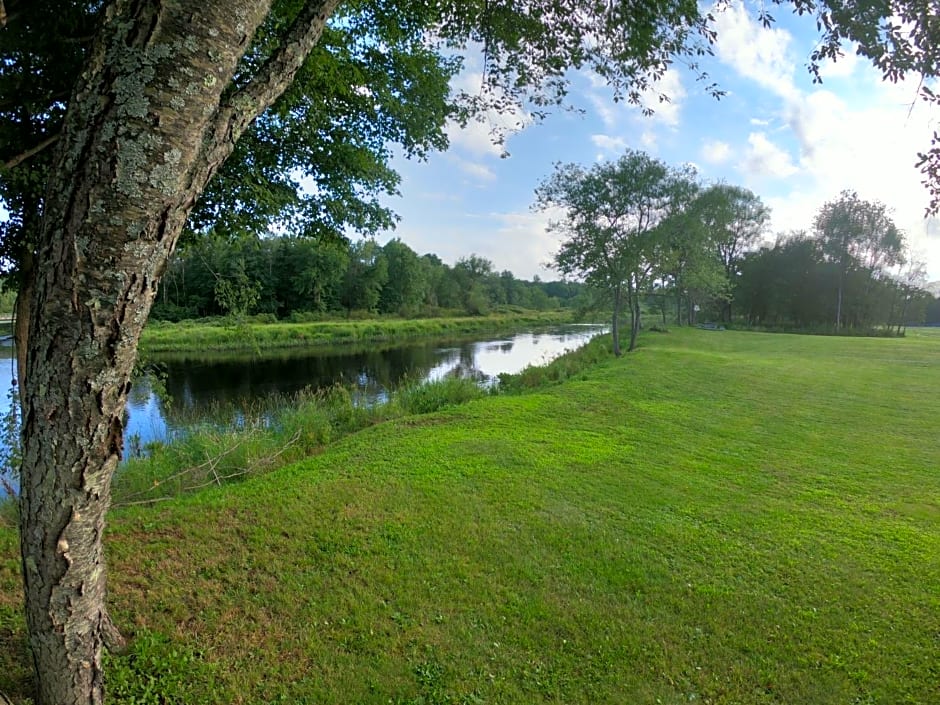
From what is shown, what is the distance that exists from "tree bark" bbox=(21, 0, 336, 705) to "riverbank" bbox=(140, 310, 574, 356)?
709 inches

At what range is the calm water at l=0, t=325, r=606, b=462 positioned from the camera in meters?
13.0

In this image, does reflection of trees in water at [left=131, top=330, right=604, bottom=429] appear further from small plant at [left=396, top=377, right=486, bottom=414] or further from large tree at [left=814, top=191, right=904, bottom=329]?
large tree at [left=814, top=191, right=904, bottom=329]

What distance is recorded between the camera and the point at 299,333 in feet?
124

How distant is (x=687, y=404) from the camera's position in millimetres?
11117

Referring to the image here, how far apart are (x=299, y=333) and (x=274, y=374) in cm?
1568

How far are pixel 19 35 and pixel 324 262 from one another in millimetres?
49560

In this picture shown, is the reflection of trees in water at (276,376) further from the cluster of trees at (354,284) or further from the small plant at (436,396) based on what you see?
the cluster of trees at (354,284)

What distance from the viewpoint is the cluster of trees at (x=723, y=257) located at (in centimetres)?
2286

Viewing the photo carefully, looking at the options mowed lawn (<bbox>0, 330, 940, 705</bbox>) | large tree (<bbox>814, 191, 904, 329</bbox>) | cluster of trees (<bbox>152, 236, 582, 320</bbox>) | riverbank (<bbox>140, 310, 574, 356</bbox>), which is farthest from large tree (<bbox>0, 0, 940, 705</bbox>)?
large tree (<bbox>814, 191, 904, 329</bbox>)

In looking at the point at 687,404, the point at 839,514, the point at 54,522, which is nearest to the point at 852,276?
the point at 687,404

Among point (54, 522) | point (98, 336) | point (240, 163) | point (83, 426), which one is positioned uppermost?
point (240, 163)

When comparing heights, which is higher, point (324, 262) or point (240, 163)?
point (324, 262)

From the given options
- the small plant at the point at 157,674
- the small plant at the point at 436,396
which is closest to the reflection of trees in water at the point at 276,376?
the small plant at the point at 436,396

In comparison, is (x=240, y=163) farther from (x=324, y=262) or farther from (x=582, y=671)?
(x=324, y=262)
